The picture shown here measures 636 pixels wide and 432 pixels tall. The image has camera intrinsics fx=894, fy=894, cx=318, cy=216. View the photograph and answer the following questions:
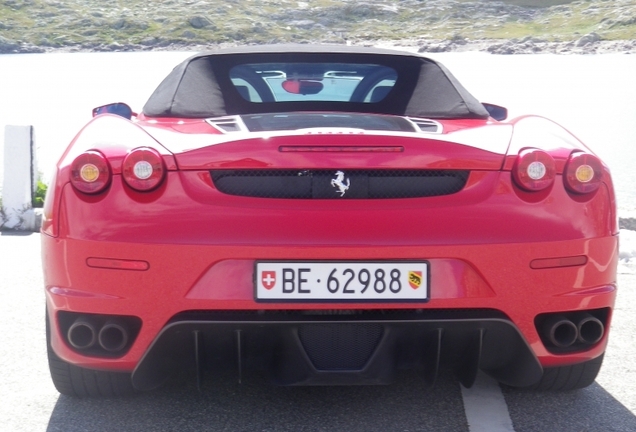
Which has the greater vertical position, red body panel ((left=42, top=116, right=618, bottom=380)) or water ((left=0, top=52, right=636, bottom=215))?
red body panel ((left=42, top=116, right=618, bottom=380))

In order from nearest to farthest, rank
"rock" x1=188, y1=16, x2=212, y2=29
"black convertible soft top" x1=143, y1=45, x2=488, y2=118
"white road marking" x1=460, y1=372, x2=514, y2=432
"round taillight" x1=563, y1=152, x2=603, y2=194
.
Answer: "round taillight" x1=563, y1=152, x2=603, y2=194, "white road marking" x1=460, y1=372, x2=514, y2=432, "black convertible soft top" x1=143, y1=45, x2=488, y2=118, "rock" x1=188, y1=16, x2=212, y2=29

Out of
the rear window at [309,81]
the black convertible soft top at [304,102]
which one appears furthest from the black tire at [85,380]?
the rear window at [309,81]

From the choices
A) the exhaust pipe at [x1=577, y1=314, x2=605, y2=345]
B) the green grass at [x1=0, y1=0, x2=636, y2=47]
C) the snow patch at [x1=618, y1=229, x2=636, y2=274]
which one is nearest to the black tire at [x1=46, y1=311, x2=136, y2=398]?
Result: the exhaust pipe at [x1=577, y1=314, x2=605, y2=345]

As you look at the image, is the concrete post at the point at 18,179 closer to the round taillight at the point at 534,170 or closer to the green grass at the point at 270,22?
the round taillight at the point at 534,170

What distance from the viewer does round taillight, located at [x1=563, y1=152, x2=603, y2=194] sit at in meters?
2.89

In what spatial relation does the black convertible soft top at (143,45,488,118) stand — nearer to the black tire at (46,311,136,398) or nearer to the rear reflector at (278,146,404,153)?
the rear reflector at (278,146,404,153)

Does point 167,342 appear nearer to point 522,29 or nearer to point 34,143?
point 34,143

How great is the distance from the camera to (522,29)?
454ft

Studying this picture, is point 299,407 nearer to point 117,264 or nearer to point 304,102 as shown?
point 117,264

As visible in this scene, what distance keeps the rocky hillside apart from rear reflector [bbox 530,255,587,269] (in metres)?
118

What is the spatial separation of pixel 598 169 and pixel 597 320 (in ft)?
1.63

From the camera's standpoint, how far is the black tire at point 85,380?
10.2ft

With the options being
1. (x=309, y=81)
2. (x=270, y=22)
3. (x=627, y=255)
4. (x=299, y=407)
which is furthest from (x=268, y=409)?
(x=270, y=22)

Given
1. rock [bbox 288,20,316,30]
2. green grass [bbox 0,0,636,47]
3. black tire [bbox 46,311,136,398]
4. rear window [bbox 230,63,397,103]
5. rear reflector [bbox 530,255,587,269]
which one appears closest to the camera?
rear reflector [bbox 530,255,587,269]
